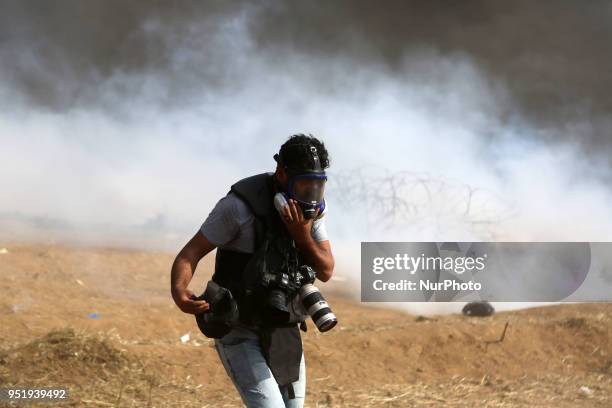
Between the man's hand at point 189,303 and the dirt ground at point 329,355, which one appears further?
the dirt ground at point 329,355

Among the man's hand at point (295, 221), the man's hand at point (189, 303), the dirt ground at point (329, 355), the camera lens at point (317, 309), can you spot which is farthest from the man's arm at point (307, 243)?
the dirt ground at point (329, 355)

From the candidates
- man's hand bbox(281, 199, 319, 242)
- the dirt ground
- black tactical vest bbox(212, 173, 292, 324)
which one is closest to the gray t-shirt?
black tactical vest bbox(212, 173, 292, 324)

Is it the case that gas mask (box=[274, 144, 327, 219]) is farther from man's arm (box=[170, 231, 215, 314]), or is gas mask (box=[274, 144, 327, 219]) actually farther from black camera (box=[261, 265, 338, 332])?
man's arm (box=[170, 231, 215, 314])

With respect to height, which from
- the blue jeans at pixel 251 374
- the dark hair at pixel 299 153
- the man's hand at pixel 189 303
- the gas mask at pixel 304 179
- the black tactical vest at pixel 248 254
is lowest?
the blue jeans at pixel 251 374

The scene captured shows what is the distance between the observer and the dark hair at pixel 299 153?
116 inches

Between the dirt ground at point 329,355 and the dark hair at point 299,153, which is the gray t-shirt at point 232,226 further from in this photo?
the dirt ground at point 329,355

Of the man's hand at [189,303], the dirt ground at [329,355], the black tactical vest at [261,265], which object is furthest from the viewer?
the dirt ground at [329,355]

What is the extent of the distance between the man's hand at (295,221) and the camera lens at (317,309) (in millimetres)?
212

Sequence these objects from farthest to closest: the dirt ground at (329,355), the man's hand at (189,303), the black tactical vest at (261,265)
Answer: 1. the dirt ground at (329,355)
2. the black tactical vest at (261,265)
3. the man's hand at (189,303)

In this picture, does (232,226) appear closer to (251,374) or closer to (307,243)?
(307,243)

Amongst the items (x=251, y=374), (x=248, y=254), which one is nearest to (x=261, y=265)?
(x=248, y=254)

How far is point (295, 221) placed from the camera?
289 cm

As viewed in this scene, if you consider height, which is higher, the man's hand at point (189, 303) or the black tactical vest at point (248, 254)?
the black tactical vest at point (248, 254)

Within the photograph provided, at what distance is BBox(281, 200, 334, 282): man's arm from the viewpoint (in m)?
2.88
